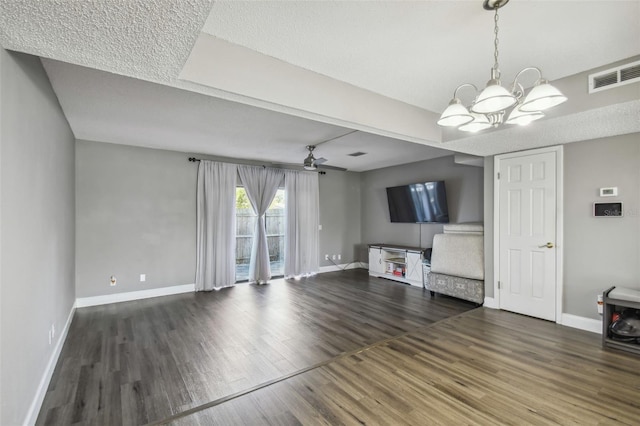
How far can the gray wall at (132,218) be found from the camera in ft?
14.9

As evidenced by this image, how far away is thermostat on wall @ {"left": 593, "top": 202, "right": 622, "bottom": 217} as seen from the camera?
128 inches

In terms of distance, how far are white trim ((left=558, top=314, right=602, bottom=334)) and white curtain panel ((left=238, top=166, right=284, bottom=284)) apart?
4770mm

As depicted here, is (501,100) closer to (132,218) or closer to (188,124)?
(188,124)

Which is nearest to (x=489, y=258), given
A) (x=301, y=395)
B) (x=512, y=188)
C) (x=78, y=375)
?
(x=512, y=188)

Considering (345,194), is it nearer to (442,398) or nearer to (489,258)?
(489,258)

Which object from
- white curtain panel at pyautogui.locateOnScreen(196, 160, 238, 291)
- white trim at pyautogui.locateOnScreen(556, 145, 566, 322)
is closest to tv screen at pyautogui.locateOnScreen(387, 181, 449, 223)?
A: white trim at pyautogui.locateOnScreen(556, 145, 566, 322)

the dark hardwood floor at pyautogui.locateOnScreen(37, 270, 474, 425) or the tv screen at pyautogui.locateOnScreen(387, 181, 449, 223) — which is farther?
the tv screen at pyautogui.locateOnScreen(387, 181, 449, 223)

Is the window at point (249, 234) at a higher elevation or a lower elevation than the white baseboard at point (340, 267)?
higher

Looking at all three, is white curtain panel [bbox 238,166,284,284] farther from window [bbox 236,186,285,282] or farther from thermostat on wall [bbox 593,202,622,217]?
thermostat on wall [bbox 593,202,622,217]

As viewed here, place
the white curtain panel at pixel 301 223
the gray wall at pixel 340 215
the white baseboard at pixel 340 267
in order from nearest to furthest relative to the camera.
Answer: the white curtain panel at pixel 301 223
the white baseboard at pixel 340 267
the gray wall at pixel 340 215

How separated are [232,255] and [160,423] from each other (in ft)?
12.7

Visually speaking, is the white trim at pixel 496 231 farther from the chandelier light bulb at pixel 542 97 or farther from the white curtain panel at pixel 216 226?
the white curtain panel at pixel 216 226

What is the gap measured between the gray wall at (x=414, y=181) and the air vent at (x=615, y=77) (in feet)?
9.27

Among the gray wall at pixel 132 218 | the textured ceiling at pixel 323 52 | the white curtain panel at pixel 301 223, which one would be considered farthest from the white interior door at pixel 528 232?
the gray wall at pixel 132 218
